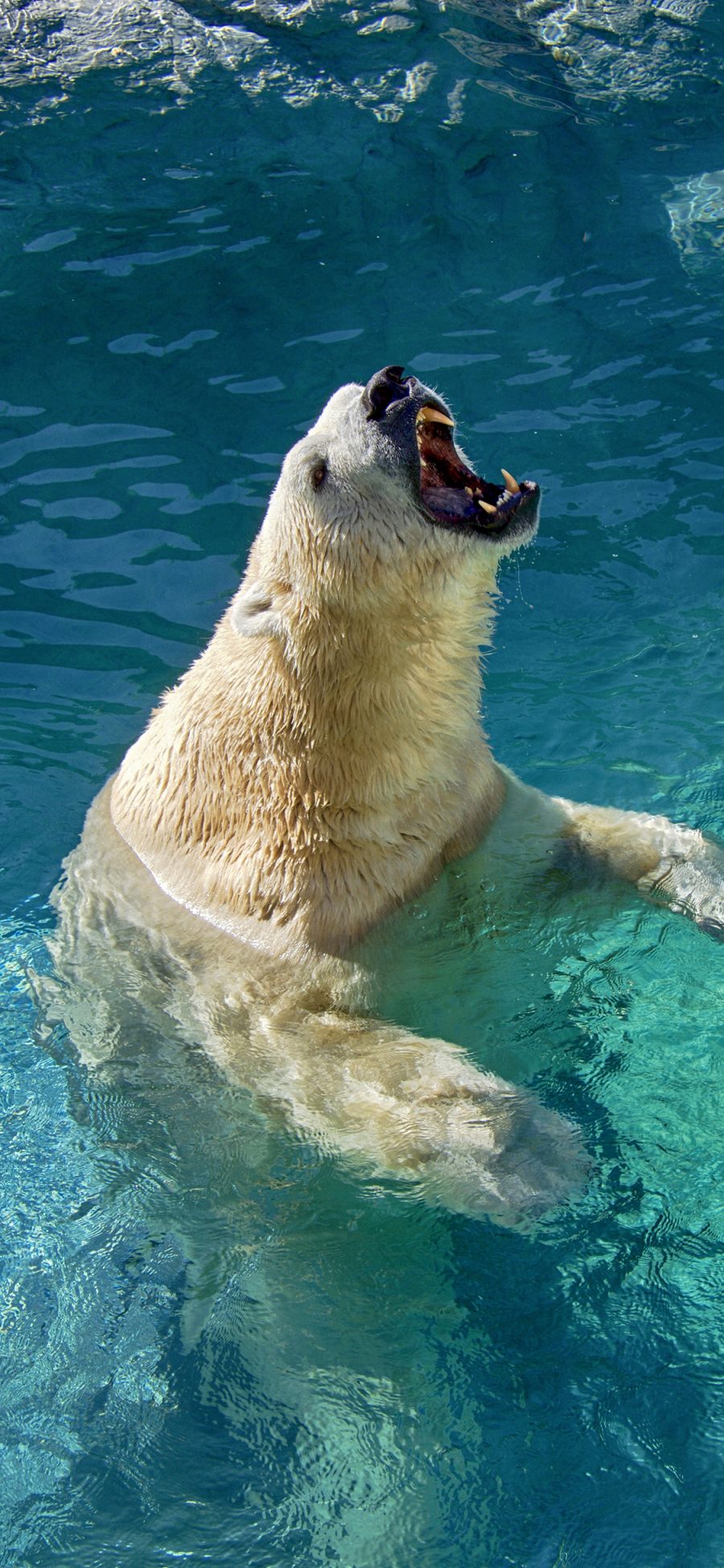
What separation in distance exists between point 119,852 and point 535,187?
5.07 meters

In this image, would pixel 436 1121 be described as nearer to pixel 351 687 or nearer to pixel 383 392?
pixel 351 687

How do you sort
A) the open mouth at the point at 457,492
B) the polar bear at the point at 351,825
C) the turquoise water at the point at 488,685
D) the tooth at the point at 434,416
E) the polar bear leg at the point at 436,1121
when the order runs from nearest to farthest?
the turquoise water at the point at 488,685 → the polar bear leg at the point at 436,1121 → the polar bear at the point at 351,825 → the open mouth at the point at 457,492 → the tooth at the point at 434,416

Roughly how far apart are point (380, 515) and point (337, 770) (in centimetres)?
76

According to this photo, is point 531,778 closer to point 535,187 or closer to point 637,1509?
point 637,1509

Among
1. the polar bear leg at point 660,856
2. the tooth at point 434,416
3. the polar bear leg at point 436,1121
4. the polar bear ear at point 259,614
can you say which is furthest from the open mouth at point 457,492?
the polar bear leg at point 436,1121

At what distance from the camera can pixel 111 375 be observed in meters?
7.44

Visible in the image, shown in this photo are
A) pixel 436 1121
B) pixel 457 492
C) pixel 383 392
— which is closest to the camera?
pixel 436 1121

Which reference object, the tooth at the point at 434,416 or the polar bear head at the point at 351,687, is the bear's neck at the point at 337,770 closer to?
the polar bear head at the point at 351,687

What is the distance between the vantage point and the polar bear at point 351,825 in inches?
138

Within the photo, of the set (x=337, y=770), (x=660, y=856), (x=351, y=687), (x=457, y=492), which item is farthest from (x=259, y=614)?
(x=660, y=856)

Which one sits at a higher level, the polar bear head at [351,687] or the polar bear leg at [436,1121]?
the polar bear head at [351,687]

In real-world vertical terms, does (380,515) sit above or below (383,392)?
below

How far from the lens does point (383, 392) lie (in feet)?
12.0

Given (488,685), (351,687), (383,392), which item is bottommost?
(488,685)
